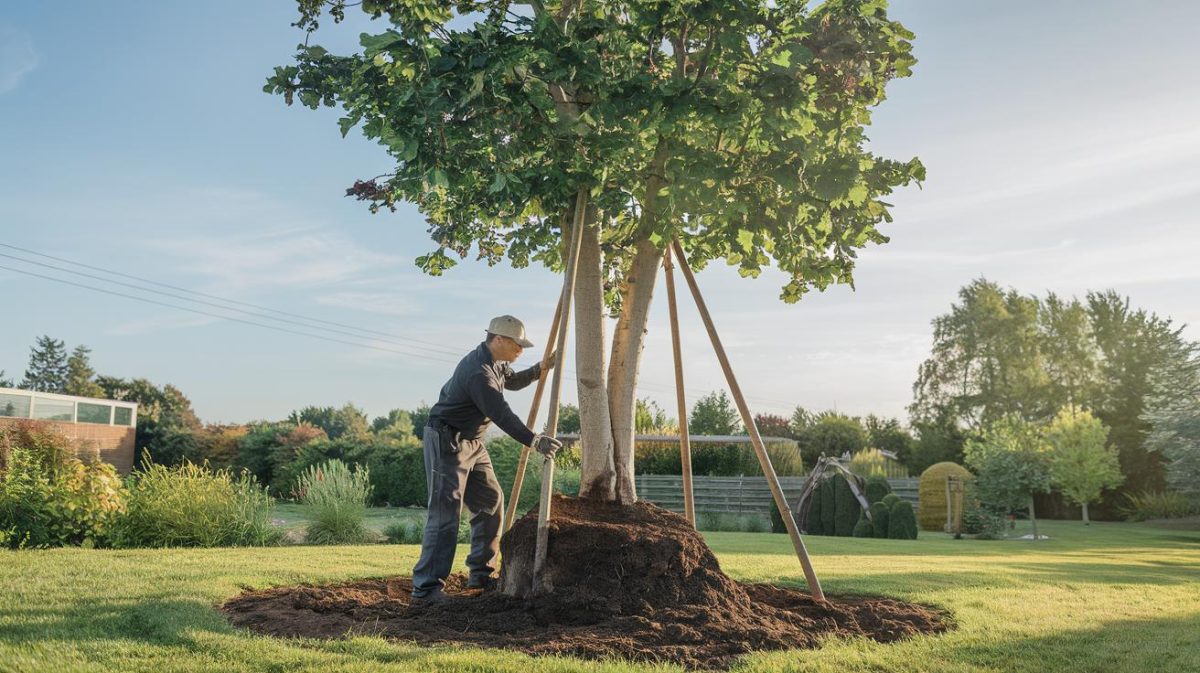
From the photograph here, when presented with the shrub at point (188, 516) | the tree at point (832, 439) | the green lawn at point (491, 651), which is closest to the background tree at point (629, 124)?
the green lawn at point (491, 651)

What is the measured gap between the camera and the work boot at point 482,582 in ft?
21.0

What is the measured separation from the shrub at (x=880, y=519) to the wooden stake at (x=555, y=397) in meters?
13.0

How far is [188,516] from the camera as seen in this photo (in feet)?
35.0

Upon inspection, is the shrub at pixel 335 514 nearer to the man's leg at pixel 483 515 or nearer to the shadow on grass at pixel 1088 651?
the man's leg at pixel 483 515

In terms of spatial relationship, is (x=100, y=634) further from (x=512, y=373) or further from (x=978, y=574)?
(x=978, y=574)

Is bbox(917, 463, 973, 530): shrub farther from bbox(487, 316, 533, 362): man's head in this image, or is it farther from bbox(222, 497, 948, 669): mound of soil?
bbox(487, 316, 533, 362): man's head

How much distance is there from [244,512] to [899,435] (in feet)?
89.9

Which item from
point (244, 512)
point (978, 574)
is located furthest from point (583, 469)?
point (244, 512)

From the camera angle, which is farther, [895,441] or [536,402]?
[895,441]

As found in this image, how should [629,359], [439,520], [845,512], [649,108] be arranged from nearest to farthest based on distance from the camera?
[649,108] < [439,520] < [629,359] < [845,512]

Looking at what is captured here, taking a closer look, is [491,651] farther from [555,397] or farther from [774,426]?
[774,426]

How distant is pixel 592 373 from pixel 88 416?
96.4ft

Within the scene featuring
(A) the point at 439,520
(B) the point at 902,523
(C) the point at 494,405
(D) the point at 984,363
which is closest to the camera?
(C) the point at 494,405

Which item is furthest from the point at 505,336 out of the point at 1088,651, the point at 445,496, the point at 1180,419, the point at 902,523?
the point at 1180,419
